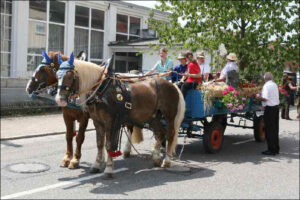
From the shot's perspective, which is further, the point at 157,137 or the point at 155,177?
the point at 157,137

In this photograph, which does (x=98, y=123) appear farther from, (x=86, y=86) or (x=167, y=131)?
(x=167, y=131)

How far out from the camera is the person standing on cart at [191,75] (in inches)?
291

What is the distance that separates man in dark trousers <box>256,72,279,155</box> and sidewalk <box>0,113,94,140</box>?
554 cm

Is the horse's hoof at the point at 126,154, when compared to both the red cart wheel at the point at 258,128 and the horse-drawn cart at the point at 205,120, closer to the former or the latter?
the horse-drawn cart at the point at 205,120

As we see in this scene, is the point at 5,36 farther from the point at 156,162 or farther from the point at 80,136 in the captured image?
the point at 156,162

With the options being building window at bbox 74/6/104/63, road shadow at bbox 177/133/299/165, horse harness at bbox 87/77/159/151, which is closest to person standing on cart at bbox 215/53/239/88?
road shadow at bbox 177/133/299/165

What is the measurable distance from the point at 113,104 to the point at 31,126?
5646mm

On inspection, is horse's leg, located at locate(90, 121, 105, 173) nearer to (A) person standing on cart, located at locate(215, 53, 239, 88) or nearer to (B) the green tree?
(A) person standing on cart, located at locate(215, 53, 239, 88)

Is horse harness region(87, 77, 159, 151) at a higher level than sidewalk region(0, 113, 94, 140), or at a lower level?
higher

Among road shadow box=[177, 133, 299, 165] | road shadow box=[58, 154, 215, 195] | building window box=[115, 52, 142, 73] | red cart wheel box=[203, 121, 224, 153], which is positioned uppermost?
building window box=[115, 52, 142, 73]

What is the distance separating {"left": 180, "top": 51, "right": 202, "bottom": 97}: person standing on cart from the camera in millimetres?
7395

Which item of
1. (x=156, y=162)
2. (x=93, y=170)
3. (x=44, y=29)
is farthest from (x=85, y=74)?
(x=44, y=29)

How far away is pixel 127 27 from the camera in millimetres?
19719

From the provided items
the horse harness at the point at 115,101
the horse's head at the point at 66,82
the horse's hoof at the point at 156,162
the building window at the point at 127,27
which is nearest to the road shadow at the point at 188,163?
the horse's hoof at the point at 156,162
